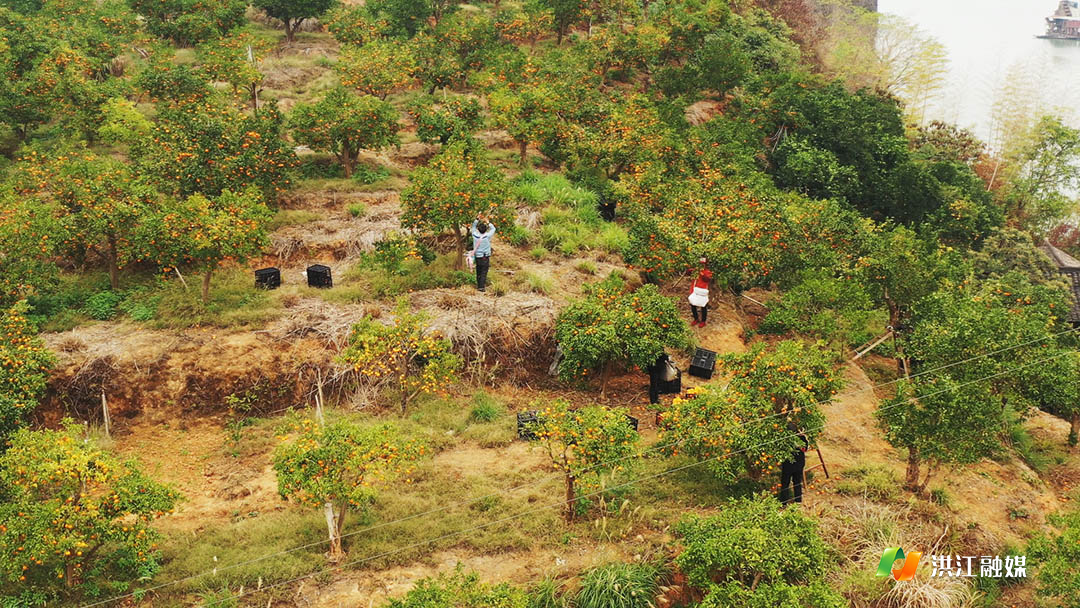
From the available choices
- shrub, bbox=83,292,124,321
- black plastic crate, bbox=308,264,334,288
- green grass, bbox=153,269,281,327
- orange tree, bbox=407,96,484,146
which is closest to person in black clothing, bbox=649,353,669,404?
black plastic crate, bbox=308,264,334,288

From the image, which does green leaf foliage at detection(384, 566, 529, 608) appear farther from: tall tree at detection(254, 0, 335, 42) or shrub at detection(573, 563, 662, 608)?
tall tree at detection(254, 0, 335, 42)

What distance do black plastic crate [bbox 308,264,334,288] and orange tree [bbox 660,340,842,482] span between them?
7.10 m

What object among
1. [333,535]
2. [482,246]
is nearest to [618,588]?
[333,535]

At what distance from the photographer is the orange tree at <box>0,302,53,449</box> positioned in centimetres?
1013

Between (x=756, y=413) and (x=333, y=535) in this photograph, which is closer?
(x=333, y=535)

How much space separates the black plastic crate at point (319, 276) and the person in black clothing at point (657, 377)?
20.7ft

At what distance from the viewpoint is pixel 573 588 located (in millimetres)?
9000

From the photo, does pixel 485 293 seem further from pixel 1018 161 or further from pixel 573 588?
pixel 1018 161

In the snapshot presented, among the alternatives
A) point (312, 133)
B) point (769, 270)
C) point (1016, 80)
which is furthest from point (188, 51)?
point (1016, 80)

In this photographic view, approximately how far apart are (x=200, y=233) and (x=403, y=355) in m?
4.02

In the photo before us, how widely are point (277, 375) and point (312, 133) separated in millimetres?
8046

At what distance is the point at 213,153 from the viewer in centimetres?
1577

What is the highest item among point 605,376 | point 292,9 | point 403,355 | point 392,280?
point 292,9

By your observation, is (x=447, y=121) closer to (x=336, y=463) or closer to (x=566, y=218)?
(x=566, y=218)
